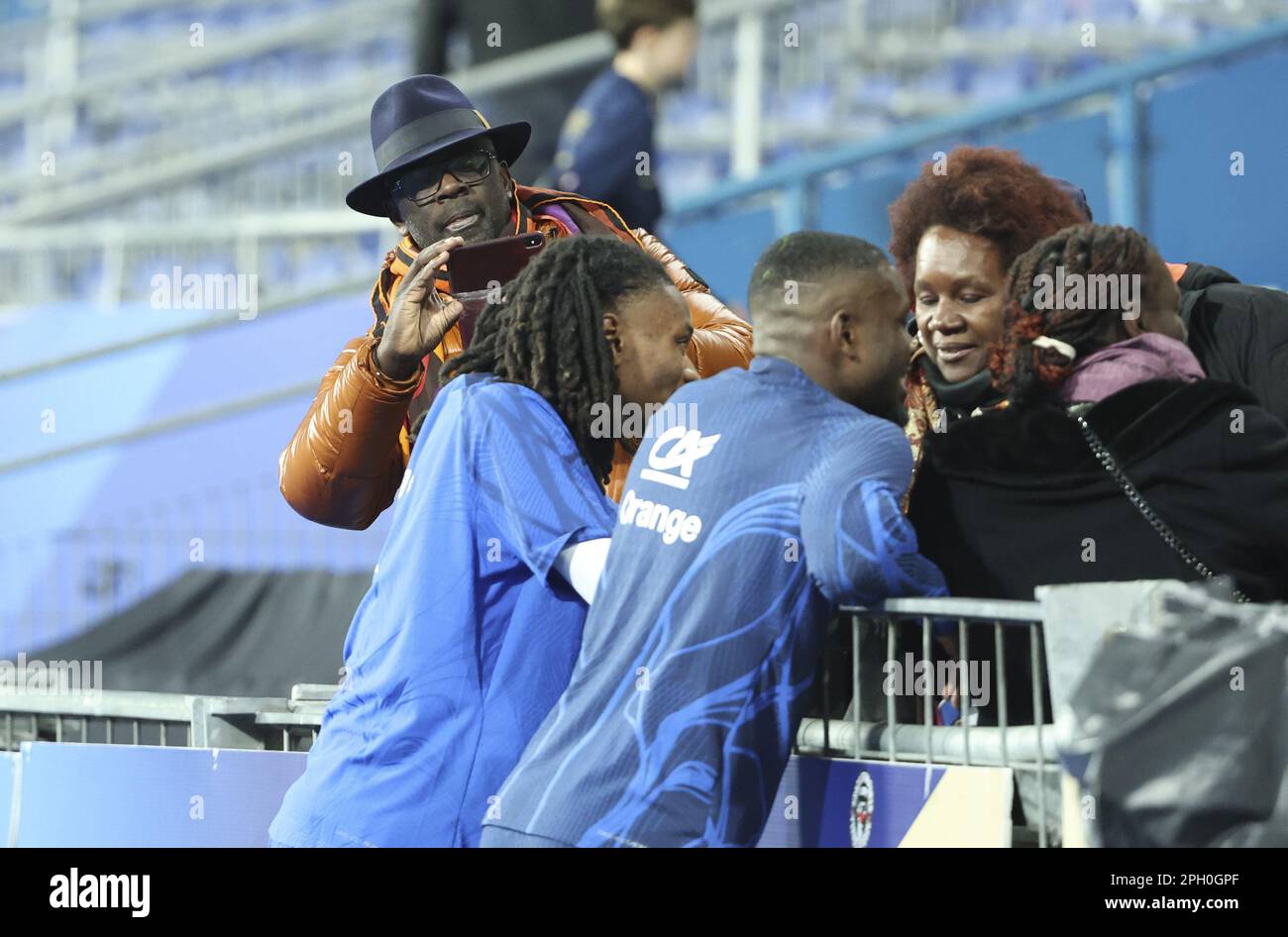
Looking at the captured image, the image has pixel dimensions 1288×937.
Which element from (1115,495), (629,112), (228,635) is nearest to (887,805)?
(1115,495)

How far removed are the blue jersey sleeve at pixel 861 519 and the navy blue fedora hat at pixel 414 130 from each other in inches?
62.3

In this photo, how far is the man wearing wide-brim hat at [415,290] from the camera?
3.96 metres

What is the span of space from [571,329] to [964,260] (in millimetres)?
971

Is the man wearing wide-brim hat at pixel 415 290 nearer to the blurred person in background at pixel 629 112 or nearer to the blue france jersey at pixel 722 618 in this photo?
the blue france jersey at pixel 722 618

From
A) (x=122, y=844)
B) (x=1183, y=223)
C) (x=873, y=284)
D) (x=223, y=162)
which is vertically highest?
(x=223, y=162)

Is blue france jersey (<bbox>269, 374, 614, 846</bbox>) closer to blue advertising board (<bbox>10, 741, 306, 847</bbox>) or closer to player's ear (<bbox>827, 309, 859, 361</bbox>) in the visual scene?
player's ear (<bbox>827, 309, 859, 361</bbox>)

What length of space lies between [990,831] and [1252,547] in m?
0.60

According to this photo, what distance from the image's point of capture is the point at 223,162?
1016cm

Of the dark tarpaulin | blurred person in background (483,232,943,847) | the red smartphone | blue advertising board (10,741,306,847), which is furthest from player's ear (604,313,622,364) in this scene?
the dark tarpaulin

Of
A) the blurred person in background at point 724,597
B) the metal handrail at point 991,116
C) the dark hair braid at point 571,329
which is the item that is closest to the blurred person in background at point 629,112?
the metal handrail at point 991,116
